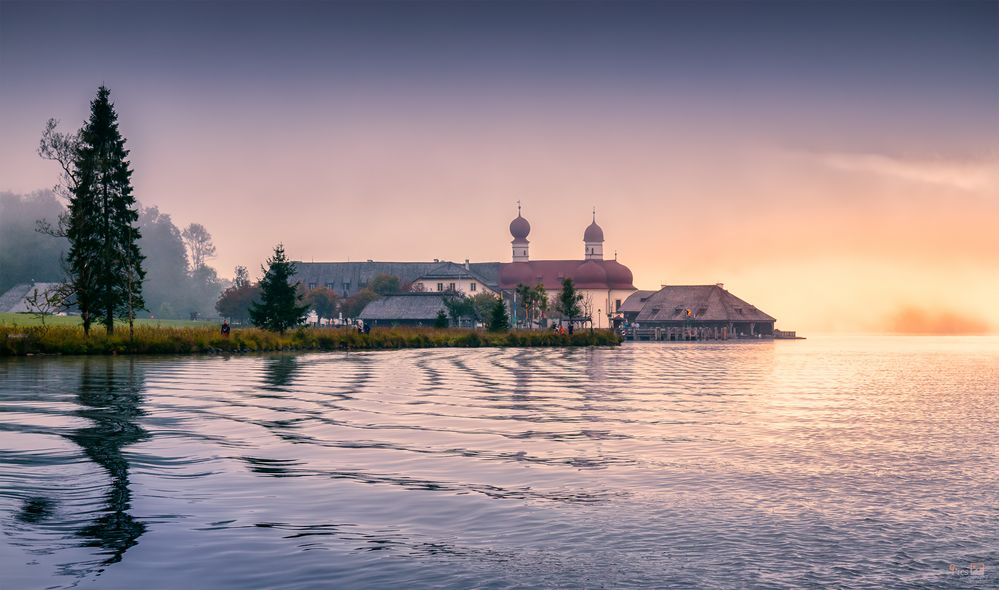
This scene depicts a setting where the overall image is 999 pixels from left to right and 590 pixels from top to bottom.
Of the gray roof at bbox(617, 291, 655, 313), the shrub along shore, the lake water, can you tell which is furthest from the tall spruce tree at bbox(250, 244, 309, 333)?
the gray roof at bbox(617, 291, 655, 313)

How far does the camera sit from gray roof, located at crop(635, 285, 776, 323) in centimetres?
16975

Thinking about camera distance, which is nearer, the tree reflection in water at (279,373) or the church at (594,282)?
the tree reflection in water at (279,373)

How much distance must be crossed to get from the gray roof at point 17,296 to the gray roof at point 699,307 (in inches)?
3899

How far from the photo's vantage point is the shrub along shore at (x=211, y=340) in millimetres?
47781

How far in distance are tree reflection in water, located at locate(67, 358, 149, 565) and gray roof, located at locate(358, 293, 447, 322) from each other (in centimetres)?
10446

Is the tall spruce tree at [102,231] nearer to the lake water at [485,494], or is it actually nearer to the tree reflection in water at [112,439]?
the tree reflection in water at [112,439]

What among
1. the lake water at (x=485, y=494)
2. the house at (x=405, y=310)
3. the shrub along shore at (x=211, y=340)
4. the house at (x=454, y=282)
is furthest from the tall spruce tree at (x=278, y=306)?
the house at (x=454, y=282)

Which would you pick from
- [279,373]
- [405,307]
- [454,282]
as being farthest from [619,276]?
[279,373]

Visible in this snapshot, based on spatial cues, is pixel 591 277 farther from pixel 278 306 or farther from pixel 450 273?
pixel 278 306

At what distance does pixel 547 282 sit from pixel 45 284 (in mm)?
95327

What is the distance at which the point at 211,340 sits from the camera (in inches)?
2210

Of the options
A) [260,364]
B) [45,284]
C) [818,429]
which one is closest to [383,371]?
[260,364]

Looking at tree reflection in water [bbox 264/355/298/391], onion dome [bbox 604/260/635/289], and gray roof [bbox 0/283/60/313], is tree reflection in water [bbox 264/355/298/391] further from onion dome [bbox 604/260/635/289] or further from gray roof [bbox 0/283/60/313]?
onion dome [bbox 604/260/635/289]

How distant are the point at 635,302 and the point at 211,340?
136 meters
